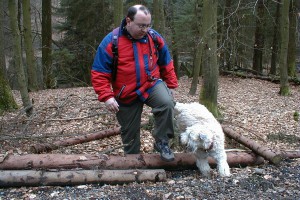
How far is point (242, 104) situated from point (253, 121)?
2.96 m

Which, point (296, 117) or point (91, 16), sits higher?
point (91, 16)

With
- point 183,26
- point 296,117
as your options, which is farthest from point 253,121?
point 183,26

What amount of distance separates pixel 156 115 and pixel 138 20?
1.28 meters

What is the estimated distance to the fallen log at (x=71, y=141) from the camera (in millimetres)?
5426

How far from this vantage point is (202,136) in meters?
4.12

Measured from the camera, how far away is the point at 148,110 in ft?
27.8

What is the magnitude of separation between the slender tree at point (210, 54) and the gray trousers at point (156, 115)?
3.42m

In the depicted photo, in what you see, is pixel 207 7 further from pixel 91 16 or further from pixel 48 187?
pixel 91 16

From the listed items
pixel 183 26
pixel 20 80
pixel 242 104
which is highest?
pixel 183 26

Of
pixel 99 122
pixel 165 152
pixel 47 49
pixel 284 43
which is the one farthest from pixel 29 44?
pixel 165 152

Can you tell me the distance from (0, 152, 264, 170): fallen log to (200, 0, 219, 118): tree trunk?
311 cm

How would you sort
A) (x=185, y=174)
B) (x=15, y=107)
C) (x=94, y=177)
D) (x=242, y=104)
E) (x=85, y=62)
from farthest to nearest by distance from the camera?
1. (x=85, y=62)
2. (x=242, y=104)
3. (x=15, y=107)
4. (x=185, y=174)
5. (x=94, y=177)

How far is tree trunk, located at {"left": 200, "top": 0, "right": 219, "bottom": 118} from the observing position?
25.0 ft

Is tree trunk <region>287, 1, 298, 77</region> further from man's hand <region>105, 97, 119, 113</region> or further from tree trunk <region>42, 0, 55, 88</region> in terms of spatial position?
man's hand <region>105, 97, 119, 113</region>
